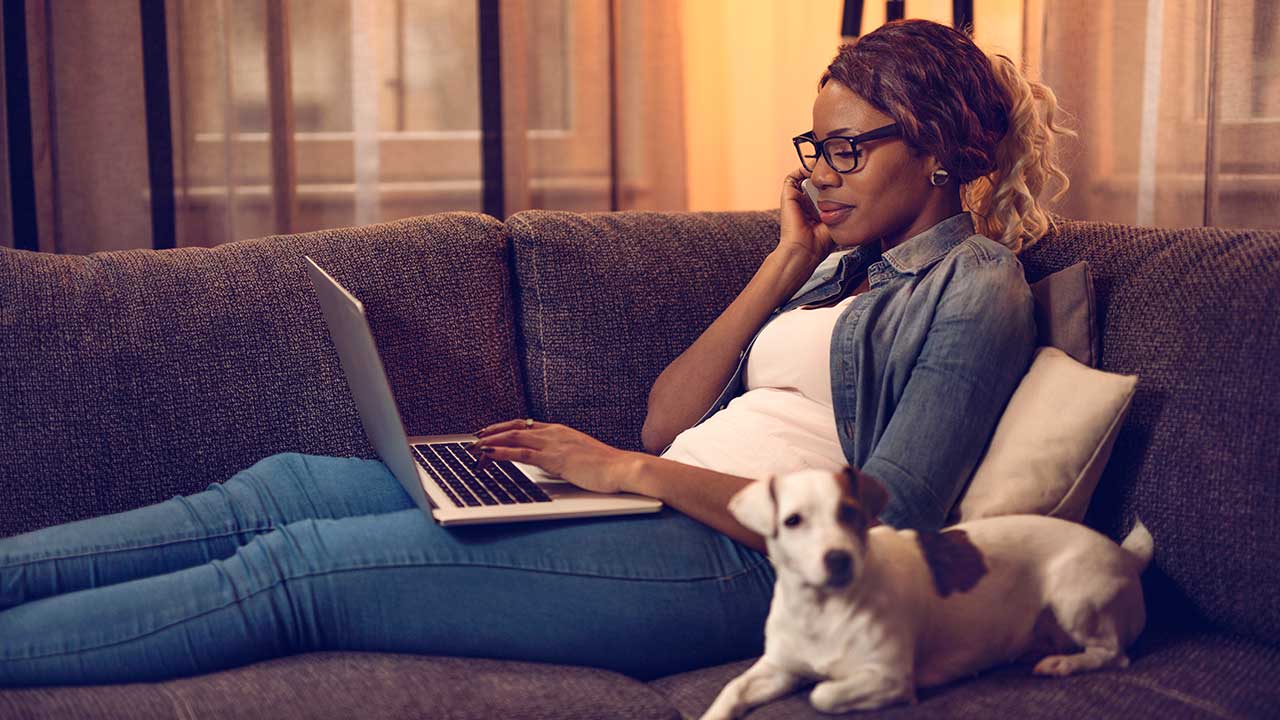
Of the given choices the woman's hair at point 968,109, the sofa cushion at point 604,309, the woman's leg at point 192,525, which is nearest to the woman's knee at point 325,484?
the woman's leg at point 192,525

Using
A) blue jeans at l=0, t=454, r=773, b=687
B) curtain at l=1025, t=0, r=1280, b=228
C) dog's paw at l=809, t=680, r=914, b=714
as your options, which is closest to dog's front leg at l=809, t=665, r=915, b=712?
dog's paw at l=809, t=680, r=914, b=714

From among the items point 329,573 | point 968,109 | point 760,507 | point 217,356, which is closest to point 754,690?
point 760,507

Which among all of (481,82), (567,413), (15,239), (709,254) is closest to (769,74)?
(481,82)

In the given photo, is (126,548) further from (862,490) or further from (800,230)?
(800,230)

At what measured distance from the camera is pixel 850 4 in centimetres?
250

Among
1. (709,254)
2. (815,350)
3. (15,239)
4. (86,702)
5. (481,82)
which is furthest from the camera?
(481,82)

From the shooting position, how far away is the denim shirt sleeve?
117 centimetres

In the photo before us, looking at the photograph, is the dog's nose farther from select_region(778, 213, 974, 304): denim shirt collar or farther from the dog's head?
select_region(778, 213, 974, 304): denim shirt collar

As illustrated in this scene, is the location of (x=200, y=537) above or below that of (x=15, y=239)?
below

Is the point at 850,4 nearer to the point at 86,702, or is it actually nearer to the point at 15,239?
the point at 15,239

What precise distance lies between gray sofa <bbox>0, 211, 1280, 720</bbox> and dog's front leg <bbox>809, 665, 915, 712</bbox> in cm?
2

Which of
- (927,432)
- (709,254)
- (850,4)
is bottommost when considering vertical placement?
(927,432)

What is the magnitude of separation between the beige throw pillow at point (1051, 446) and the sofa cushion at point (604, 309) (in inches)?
26.0

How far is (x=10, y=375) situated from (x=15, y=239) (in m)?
0.68
